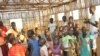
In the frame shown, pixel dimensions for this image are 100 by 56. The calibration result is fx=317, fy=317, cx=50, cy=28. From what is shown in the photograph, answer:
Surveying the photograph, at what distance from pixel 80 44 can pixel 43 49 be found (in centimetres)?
186

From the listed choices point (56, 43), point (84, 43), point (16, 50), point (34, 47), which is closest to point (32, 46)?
point (34, 47)

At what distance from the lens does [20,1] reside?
2241cm

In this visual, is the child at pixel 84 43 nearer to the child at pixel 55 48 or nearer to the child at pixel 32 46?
the child at pixel 55 48

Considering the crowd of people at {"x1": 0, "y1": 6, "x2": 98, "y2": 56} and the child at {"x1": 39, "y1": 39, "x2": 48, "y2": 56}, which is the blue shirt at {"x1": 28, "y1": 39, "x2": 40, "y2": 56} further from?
the child at {"x1": 39, "y1": 39, "x2": 48, "y2": 56}

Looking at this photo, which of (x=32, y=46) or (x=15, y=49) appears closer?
(x=15, y=49)

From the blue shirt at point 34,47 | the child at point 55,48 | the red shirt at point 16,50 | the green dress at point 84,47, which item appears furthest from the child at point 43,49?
the green dress at point 84,47

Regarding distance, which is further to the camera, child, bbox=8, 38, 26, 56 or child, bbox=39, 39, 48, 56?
child, bbox=39, 39, 48, 56

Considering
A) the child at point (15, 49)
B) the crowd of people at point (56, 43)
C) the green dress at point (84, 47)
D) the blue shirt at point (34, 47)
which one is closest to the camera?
the child at point (15, 49)

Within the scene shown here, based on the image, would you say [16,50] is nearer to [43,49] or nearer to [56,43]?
[43,49]

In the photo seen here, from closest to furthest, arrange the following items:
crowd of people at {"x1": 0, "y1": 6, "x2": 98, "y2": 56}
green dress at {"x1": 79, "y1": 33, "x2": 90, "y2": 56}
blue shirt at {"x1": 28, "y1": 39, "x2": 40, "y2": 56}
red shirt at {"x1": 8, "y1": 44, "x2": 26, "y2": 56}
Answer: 1. red shirt at {"x1": 8, "y1": 44, "x2": 26, "y2": 56}
2. crowd of people at {"x1": 0, "y1": 6, "x2": 98, "y2": 56}
3. blue shirt at {"x1": 28, "y1": 39, "x2": 40, "y2": 56}
4. green dress at {"x1": 79, "y1": 33, "x2": 90, "y2": 56}

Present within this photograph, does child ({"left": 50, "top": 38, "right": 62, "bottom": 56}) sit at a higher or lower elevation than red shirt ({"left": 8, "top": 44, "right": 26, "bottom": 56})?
lower

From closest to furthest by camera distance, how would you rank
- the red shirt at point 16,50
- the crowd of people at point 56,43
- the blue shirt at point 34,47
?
the red shirt at point 16,50
the crowd of people at point 56,43
the blue shirt at point 34,47

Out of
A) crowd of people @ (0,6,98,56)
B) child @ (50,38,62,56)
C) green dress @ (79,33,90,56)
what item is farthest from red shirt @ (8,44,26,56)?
green dress @ (79,33,90,56)

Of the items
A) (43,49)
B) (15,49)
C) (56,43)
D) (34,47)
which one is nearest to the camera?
(15,49)
